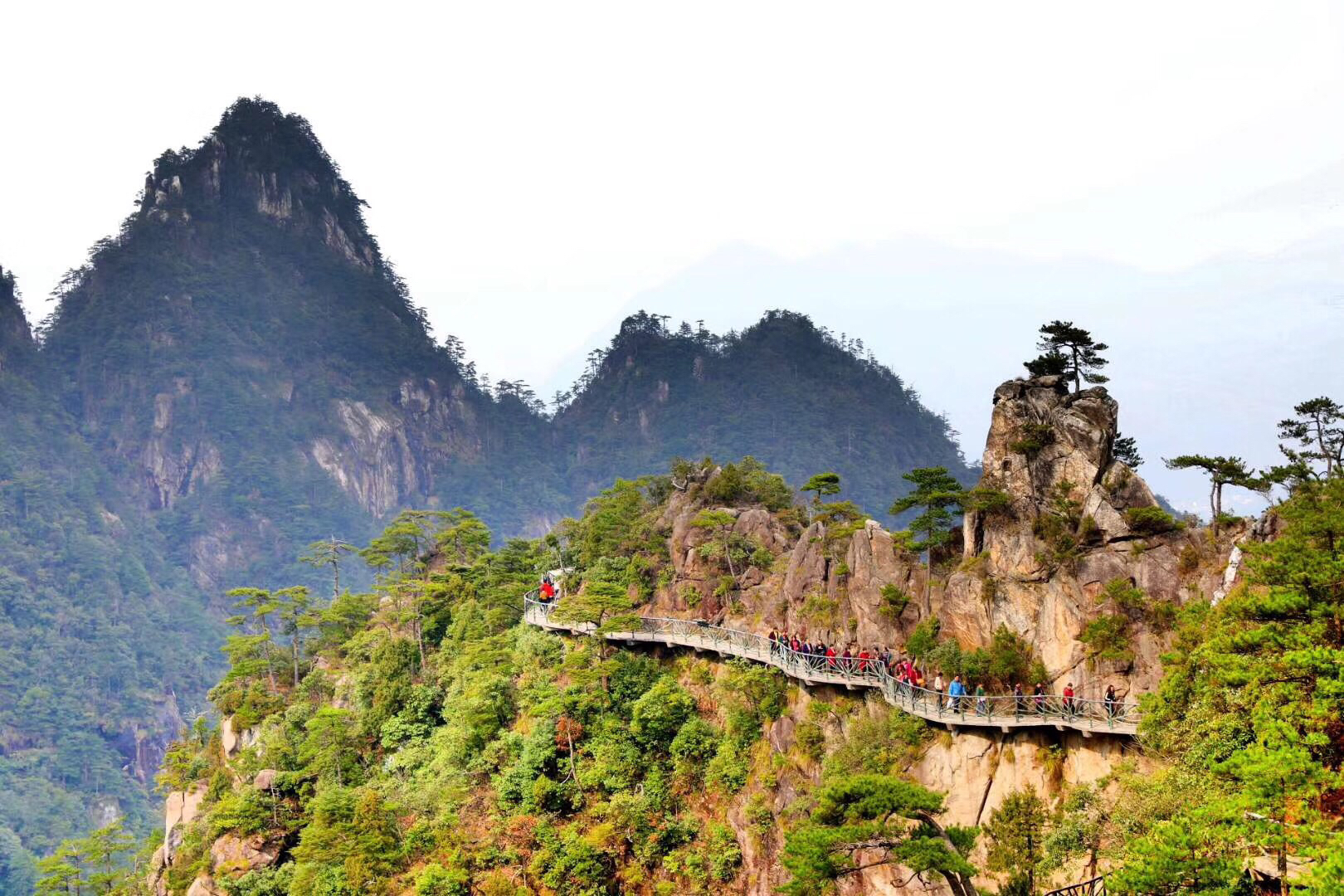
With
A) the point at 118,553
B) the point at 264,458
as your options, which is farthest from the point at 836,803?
the point at 264,458

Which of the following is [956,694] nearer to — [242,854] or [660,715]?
[660,715]

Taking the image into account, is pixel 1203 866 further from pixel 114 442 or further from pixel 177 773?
pixel 114 442

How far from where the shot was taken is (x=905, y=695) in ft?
70.0

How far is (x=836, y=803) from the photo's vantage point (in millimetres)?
15086

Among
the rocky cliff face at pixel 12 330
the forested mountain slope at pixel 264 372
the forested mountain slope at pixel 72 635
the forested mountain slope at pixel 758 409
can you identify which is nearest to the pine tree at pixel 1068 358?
the forested mountain slope at pixel 72 635

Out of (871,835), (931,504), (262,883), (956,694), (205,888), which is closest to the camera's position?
(871,835)

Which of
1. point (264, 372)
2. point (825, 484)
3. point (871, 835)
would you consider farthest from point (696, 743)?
point (264, 372)

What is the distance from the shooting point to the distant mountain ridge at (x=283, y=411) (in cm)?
12638

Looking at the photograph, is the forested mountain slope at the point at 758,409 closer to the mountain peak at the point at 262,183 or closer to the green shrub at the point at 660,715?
the mountain peak at the point at 262,183

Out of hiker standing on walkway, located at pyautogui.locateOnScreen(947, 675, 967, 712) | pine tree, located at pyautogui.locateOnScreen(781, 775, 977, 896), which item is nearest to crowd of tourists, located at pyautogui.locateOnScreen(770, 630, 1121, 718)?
hiker standing on walkway, located at pyautogui.locateOnScreen(947, 675, 967, 712)

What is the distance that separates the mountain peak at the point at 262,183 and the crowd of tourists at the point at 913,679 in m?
165

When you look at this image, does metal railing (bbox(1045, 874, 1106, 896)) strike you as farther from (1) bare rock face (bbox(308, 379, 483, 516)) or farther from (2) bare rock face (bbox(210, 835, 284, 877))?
(1) bare rock face (bbox(308, 379, 483, 516))

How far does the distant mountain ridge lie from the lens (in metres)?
126

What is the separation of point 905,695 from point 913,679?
406 mm
